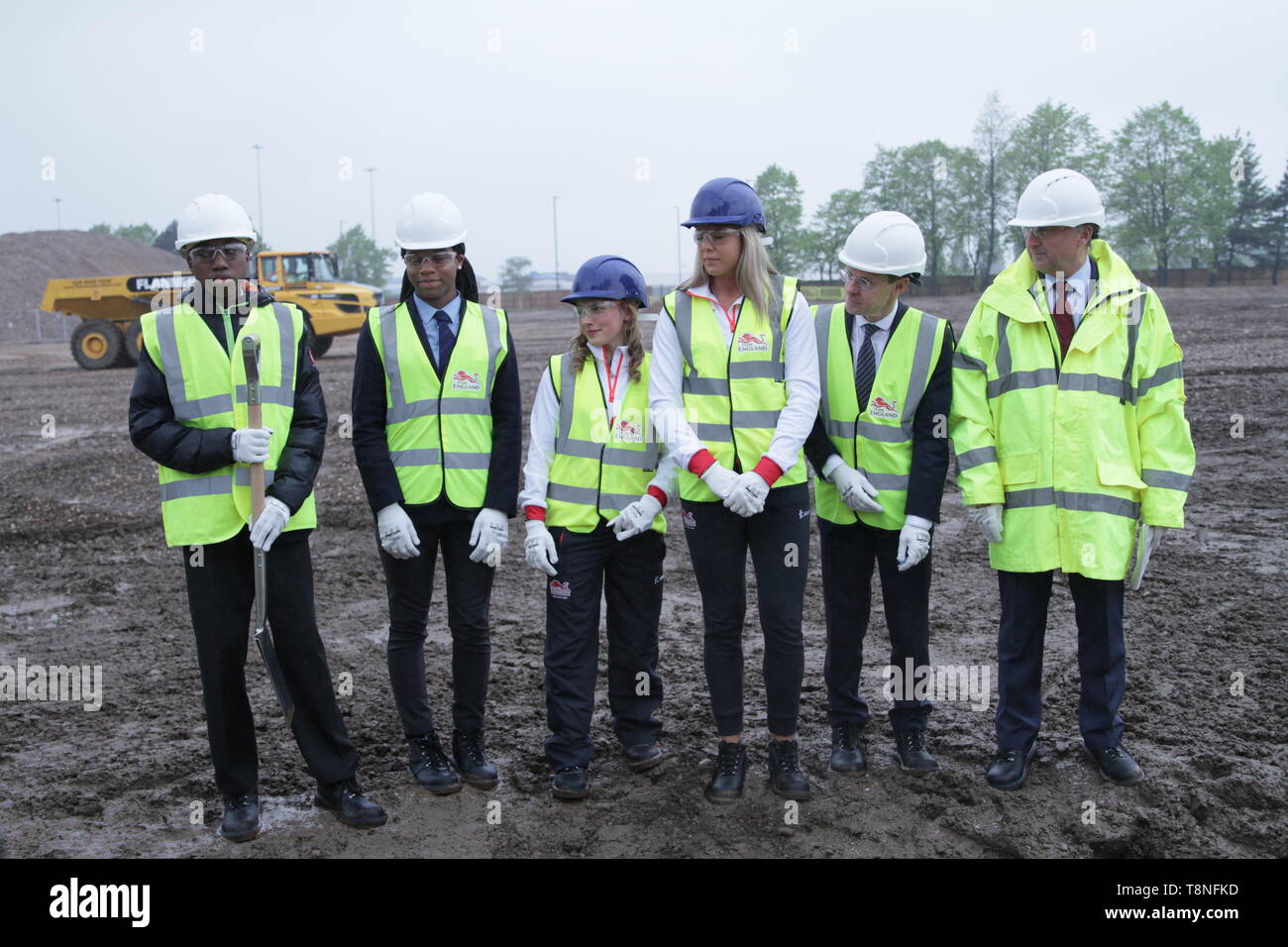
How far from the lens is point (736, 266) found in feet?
13.3

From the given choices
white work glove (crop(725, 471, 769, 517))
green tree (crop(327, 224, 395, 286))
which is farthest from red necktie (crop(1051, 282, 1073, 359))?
green tree (crop(327, 224, 395, 286))

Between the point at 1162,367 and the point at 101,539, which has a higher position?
the point at 1162,367

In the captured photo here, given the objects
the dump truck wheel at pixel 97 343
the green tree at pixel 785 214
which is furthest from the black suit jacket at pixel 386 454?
the green tree at pixel 785 214

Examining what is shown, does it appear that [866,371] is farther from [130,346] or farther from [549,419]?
[130,346]

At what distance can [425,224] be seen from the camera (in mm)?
4070

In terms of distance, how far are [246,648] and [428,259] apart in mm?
1545

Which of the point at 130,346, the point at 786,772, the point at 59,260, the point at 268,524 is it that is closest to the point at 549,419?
the point at 268,524

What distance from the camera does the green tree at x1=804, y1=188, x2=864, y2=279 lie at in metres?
62.6

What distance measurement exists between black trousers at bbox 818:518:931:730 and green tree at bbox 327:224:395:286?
7939cm

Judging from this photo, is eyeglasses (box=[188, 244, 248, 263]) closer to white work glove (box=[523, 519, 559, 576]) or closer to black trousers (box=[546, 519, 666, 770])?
white work glove (box=[523, 519, 559, 576])

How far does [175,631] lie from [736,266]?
13.7 feet
